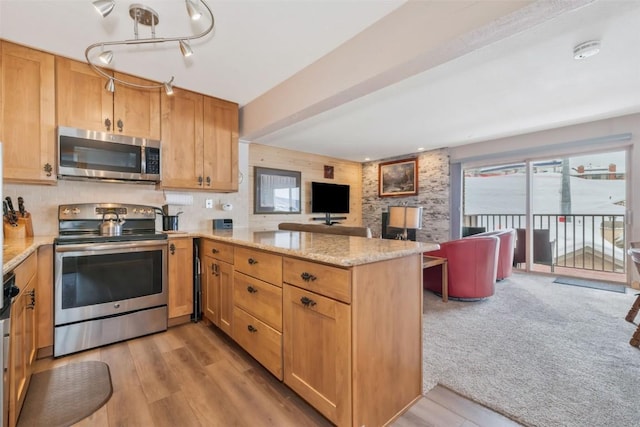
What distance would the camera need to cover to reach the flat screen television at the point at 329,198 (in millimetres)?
6008

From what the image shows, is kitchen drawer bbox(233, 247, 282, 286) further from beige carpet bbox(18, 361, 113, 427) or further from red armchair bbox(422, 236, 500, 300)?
red armchair bbox(422, 236, 500, 300)

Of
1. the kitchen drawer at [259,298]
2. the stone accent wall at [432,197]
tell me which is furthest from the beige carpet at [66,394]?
the stone accent wall at [432,197]

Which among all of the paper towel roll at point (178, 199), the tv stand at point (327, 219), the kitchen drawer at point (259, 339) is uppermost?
the paper towel roll at point (178, 199)

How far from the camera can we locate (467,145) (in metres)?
5.36

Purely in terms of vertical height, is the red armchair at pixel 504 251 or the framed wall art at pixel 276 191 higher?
the framed wall art at pixel 276 191

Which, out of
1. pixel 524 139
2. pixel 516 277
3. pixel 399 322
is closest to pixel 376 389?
pixel 399 322

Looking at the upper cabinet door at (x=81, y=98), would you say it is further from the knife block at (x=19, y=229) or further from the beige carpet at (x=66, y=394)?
the beige carpet at (x=66, y=394)

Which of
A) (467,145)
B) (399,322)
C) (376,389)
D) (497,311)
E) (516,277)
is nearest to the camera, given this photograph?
(376,389)

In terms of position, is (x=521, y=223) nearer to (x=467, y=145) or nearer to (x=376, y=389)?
(x=467, y=145)

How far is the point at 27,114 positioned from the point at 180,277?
1.79 meters

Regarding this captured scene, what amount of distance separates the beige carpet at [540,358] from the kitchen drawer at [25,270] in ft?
7.86

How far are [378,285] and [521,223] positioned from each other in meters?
5.58

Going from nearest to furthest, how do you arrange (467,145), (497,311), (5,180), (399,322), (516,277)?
(399,322) → (5,180) → (497,311) → (516,277) → (467,145)

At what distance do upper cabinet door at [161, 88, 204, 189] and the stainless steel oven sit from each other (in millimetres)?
684
